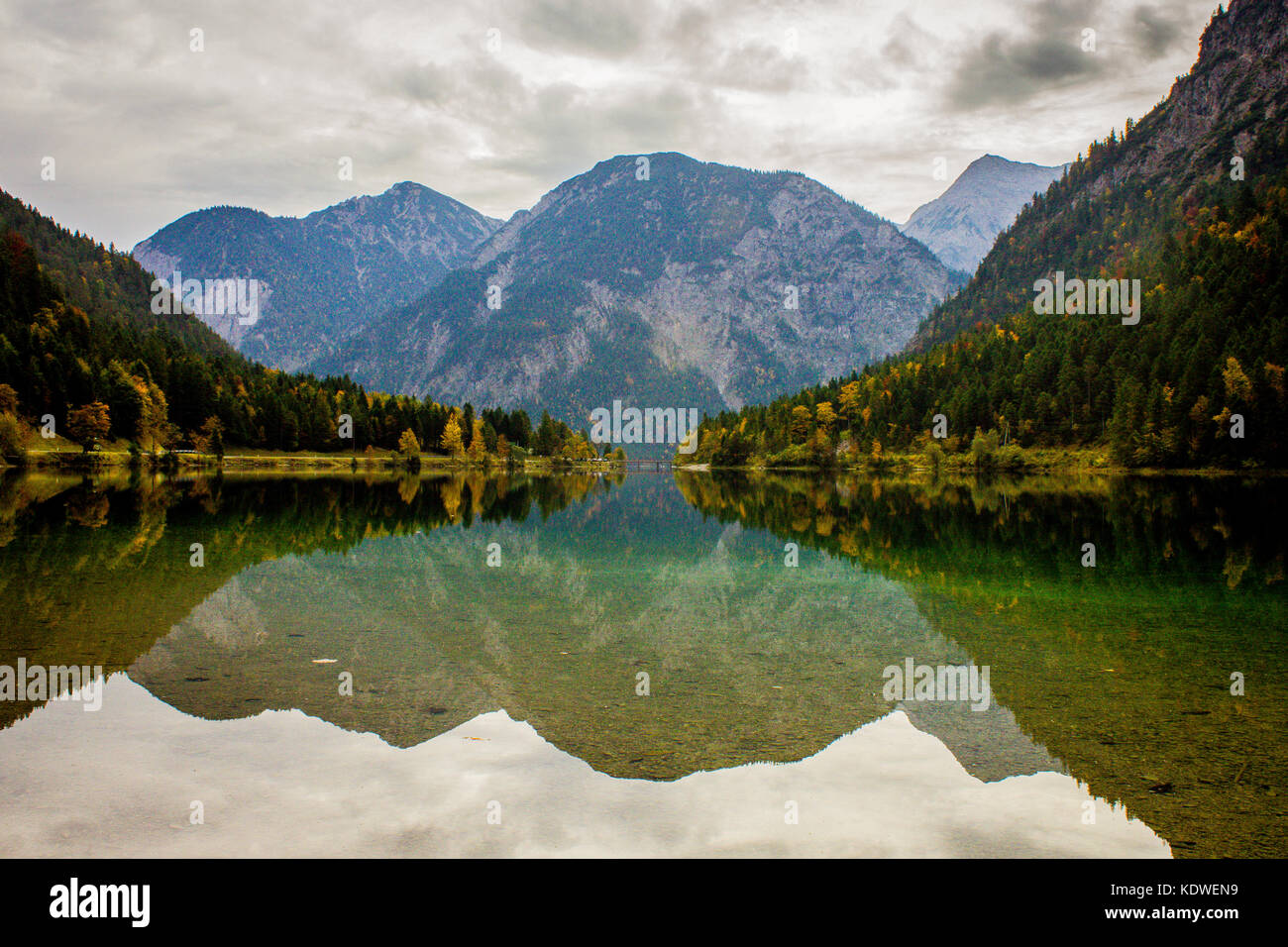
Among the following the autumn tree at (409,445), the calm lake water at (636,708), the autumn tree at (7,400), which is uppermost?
the autumn tree at (7,400)

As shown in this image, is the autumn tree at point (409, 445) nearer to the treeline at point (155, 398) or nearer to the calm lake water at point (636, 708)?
the treeline at point (155, 398)

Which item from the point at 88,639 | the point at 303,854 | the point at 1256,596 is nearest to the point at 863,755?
the point at 303,854

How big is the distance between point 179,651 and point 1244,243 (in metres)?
172

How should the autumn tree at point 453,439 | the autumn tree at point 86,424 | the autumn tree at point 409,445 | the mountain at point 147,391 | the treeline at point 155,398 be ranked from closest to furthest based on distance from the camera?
1. the autumn tree at point 86,424
2. the treeline at point 155,398
3. the mountain at point 147,391
4. the autumn tree at point 409,445
5. the autumn tree at point 453,439

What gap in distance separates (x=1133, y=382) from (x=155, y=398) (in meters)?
155

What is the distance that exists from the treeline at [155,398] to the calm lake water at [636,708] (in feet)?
334

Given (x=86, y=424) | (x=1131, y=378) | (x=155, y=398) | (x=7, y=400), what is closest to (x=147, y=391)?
(x=155, y=398)

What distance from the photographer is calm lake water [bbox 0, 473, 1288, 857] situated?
25.7ft

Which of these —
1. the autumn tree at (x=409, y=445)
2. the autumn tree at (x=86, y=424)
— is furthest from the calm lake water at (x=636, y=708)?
the autumn tree at (x=409, y=445)

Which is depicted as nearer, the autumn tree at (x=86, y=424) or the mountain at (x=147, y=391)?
the autumn tree at (x=86, y=424)

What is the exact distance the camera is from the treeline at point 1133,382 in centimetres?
9894

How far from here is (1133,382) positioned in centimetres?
11250

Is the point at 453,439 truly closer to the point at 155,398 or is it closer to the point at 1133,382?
the point at 155,398

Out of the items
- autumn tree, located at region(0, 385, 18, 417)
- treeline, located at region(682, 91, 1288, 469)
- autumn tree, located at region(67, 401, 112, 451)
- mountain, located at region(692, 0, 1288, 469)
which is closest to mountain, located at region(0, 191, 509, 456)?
autumn tree, located at region(0, 385, 18, 417)
